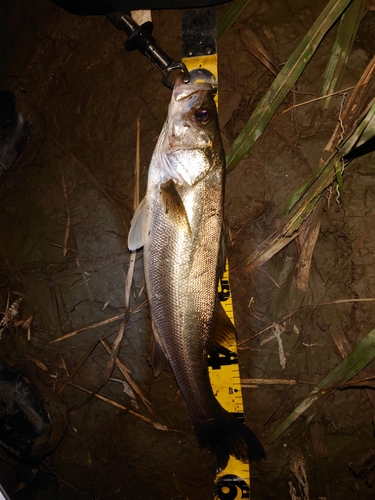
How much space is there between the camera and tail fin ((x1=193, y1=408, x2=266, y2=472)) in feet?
9.15

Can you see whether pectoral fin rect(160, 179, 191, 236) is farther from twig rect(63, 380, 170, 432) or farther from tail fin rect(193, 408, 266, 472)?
twig rect(63, 380, 170, 432)

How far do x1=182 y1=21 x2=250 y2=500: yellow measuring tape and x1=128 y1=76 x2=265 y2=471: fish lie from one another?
0.36 metres

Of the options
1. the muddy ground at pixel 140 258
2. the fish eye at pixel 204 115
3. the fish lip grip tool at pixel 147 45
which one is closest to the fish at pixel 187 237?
the fish eye at pixel 204 115

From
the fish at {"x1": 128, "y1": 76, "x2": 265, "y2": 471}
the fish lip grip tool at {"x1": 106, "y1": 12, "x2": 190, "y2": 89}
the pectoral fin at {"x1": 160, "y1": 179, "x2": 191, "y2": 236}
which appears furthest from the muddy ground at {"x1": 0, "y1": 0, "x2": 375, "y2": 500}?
the pectoral fin at {"x1": 160, "y1": 179, "x2": 191, "y2": 236}

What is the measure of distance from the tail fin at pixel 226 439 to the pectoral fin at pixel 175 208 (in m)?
1.38

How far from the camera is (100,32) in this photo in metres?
3.35

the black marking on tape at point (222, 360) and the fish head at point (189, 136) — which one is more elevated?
the fish head at point (189, 136)

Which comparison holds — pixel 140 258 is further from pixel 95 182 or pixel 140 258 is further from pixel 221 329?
pixel 221 329

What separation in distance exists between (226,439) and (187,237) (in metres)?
1.52

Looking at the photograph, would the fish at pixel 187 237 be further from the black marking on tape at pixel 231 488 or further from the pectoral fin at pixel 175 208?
the black marking on tape at pixel 231 488

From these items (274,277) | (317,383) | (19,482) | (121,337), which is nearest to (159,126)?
(274,277)

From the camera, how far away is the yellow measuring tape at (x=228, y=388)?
3086mm

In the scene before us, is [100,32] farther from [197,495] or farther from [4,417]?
[197,495]

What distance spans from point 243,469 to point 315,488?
60 cm
